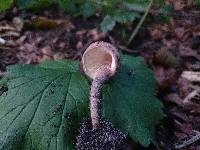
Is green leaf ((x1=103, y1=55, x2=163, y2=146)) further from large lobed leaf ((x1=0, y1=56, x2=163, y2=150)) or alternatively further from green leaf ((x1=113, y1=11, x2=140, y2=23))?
green leaf ((x1=113, y1=11, x2=140, y2=23))

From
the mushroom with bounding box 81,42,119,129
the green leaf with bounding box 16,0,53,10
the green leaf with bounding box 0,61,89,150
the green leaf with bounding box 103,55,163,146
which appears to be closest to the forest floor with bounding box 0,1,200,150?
the green leaf with bounding box 16,0,53,10

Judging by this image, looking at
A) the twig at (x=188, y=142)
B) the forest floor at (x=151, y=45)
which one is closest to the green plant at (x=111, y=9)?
the forest floor at (x=151, y=45)

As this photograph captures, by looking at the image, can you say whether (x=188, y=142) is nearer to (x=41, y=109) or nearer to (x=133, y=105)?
(x=133, y=105)

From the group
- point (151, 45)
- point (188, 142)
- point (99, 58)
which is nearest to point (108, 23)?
point (151, 45)

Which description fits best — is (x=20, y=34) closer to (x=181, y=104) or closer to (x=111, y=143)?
(x=181, y=104)

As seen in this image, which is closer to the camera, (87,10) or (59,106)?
(59,106)

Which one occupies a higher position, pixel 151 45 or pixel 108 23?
pixel 108 23

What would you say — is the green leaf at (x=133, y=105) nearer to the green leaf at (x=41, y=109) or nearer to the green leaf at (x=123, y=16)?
the green leaf at (x=41, y=109)
